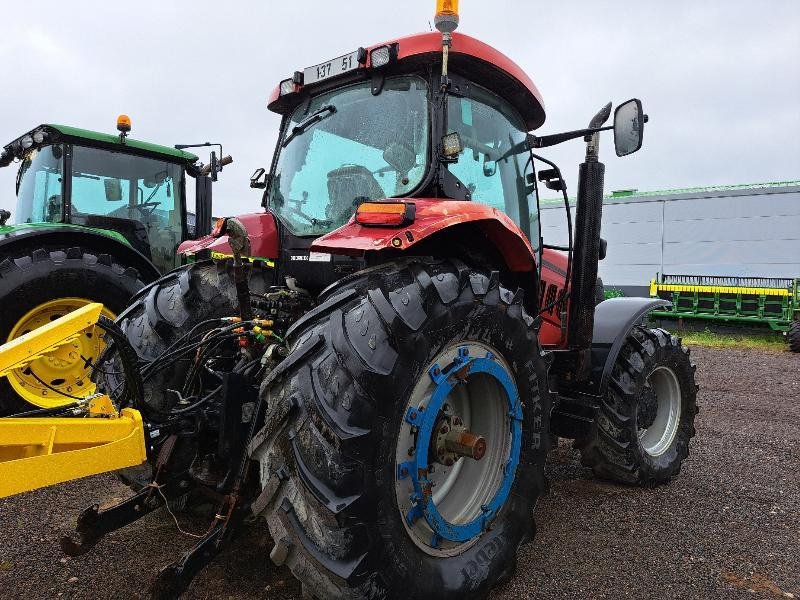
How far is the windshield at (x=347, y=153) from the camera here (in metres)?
2.52

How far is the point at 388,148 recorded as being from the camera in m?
2.57

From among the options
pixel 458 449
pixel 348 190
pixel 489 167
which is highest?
pixel 489 167

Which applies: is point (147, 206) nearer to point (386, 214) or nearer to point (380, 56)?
point (380, 56)

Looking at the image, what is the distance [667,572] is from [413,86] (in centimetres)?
240

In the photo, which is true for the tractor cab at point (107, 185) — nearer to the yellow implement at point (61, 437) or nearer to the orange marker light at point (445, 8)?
the yellow implement at point (61, 437)

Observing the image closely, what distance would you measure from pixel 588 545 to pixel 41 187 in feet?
18.7

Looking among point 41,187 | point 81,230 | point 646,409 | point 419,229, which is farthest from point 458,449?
point 41,187

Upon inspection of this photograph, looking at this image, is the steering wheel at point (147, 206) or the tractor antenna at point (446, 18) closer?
the tractor antenna at point (446, 18)

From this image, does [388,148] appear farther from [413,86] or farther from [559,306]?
[559,306]

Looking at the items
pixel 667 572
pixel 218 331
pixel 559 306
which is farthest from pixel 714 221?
pixel 218 331

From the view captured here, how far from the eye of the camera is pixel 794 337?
35.2 feet

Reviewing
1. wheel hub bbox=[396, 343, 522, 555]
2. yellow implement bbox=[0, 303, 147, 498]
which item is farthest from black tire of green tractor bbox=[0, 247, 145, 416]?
wheel hub bbox=[396, 343, 522, 555]

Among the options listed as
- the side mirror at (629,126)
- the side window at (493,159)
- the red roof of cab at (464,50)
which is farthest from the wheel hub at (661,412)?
the red roof of cab at (464,50)

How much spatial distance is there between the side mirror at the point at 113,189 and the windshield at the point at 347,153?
133 inches
